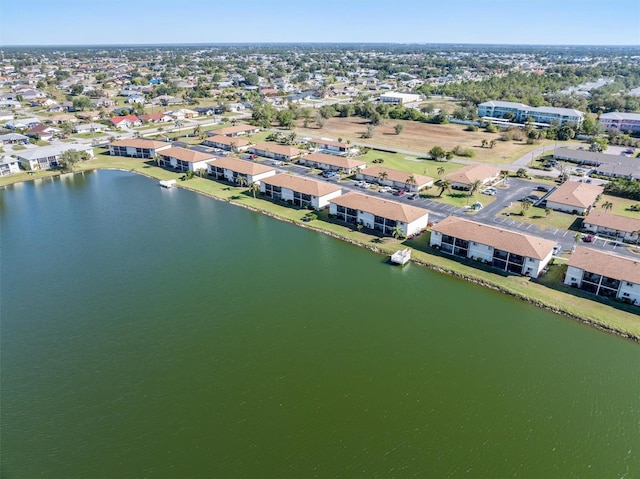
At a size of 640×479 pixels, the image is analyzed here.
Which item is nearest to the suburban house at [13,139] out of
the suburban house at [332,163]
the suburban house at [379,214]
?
the suburban house at [332,163]

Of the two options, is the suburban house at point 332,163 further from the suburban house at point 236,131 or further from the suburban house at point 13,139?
the suburban house at point 13,139

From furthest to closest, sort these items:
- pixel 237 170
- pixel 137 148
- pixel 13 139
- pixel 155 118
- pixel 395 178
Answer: pixel 155 118, pixel 13 139, pixel 137 148, pixel 237 170, pixel 395 178

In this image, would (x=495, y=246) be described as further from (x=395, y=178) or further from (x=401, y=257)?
(x=395, y=178)

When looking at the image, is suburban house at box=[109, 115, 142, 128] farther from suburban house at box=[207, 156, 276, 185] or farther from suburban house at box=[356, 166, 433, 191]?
suburban house at box=[356, 166, 433, 191]

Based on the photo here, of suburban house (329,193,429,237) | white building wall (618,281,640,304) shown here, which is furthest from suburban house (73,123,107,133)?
white building wall (618,281,640,304)

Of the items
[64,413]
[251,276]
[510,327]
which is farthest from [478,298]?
[64,413]

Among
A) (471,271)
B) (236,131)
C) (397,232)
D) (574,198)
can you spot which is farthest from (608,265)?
(236,131)
